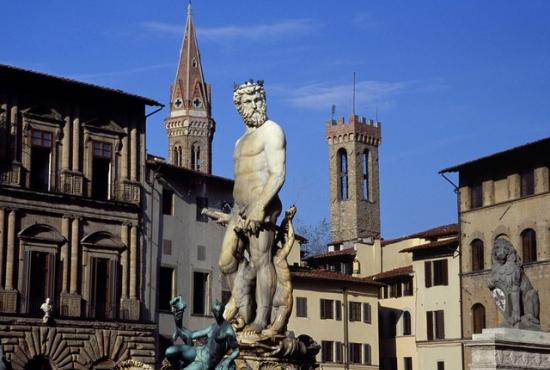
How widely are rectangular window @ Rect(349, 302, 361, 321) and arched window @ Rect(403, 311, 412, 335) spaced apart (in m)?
3.64

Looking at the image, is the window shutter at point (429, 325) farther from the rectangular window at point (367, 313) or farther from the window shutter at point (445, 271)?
the rectangular window at point (367, 313)

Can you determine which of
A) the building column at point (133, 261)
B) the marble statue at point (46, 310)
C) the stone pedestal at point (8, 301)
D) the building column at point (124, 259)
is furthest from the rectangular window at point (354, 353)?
the stone pedestal at point (8, 301)

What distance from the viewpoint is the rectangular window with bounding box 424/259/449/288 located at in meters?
67.5

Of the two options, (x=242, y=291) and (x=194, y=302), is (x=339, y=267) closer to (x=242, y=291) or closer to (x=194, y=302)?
(x=194, y=302)

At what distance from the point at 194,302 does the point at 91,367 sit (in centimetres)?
759

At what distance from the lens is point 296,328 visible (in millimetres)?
65188

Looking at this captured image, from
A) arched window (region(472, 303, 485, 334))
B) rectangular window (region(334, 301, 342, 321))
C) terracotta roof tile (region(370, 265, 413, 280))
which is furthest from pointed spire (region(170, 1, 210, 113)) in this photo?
arched window (region(472, 303, 485, 334))

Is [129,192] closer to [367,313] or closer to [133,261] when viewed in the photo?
[133,261]

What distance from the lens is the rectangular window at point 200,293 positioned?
186ft

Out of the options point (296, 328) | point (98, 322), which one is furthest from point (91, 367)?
point (296, 328)

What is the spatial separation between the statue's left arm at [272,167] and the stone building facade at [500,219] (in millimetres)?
44070

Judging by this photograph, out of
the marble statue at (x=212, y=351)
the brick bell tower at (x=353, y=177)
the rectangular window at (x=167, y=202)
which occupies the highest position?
the brick bell tower at (x=353, y=177)

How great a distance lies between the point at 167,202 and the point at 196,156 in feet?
289

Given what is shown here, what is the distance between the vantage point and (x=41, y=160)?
52.1m
